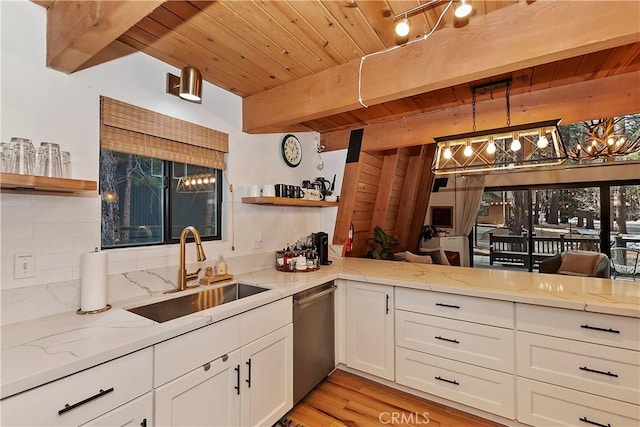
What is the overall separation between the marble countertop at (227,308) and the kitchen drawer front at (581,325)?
58mm

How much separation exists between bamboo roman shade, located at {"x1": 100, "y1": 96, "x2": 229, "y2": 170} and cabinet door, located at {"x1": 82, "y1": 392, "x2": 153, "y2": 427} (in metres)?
1.30

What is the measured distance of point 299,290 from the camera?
2004 mm

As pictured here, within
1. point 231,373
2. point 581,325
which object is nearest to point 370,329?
point 231,373

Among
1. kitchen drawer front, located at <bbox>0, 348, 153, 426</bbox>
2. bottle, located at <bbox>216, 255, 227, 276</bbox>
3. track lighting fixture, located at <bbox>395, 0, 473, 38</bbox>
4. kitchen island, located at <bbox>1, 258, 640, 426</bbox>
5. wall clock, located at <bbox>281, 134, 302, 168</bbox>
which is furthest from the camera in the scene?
wall clock, located at <bbox>281, 134, 302, 168</bbox>

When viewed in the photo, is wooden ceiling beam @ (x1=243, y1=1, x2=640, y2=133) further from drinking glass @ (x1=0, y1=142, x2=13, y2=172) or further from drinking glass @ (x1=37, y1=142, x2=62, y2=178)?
drinking glass @ (x1=0, y1=142, x2=13, y2=172)

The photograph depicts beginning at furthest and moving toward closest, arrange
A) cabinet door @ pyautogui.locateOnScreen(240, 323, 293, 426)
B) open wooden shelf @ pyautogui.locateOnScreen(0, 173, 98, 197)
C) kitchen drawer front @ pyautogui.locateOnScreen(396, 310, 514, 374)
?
kitchen drawer front @ pyautogui.locateOnScreen(396, 310, 514, 374)
cabinet door @ pyautogui.locateOnScreen(240, 323, 293, 426)
open wooden shelf @ pyautogui.locateOnScreen(0, 173, 98, 197)

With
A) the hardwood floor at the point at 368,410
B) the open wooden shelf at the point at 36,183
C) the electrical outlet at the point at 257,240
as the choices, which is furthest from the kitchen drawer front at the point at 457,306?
the open wooden shelf at the point at 36,183

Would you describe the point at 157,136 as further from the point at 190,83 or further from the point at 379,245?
the point at 379,245

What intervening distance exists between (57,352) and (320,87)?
195 cm

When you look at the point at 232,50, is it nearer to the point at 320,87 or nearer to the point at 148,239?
the point at 320,87

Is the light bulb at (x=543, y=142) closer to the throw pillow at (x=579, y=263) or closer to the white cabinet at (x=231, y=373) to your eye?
the white cabinet at (x=231, y=373)

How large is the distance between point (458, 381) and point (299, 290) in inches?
49.2

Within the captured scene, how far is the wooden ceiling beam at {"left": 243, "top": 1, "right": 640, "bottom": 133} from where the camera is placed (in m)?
1.25

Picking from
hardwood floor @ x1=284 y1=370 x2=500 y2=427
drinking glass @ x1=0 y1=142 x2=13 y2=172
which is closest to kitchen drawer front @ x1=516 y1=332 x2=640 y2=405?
hardwood floor @ x1=284 y1=370 x2=500 y2=427
